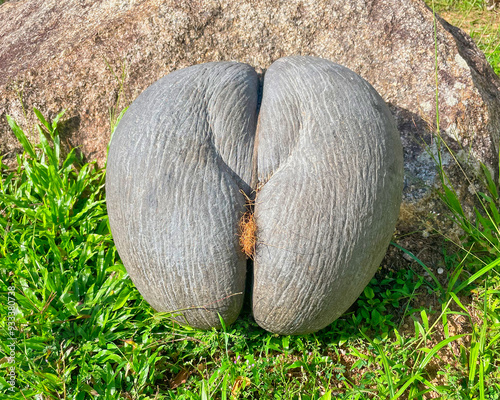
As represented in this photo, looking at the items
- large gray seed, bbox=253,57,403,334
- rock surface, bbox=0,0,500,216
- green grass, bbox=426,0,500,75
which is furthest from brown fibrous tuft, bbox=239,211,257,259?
green grass, bbox=426,0,500,75

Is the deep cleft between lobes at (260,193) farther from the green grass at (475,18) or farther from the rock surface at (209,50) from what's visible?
the green grass at (475,18)

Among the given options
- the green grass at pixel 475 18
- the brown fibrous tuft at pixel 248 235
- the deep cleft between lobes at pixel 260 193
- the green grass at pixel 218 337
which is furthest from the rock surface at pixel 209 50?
the green grass at pixel 475 18

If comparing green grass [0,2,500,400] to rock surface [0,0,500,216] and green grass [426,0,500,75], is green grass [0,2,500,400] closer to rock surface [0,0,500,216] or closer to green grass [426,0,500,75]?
rock surface [0,0,500,216]

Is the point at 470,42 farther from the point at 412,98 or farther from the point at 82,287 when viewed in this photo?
the point at 82,287

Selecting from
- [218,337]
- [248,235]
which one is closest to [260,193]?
[248,235]

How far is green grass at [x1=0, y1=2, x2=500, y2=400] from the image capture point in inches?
90.7

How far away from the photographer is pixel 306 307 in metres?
2.11

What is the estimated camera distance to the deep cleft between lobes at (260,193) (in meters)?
1.99

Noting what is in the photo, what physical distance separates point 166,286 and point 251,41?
2055 mm

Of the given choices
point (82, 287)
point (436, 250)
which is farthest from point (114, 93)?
point (436, 250)

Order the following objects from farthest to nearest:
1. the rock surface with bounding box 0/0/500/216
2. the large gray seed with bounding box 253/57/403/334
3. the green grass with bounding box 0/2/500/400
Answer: the rock surface with bounding box 0/0/500/216 → the green grass with bounding box 0/2/500/400 → the large gray seed with bounding box 253/57/403/334

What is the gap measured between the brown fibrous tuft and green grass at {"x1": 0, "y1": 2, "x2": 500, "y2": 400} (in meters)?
0.56

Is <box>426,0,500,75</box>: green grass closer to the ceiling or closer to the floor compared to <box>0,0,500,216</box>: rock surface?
closer to the floor

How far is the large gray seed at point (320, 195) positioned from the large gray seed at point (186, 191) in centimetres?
12
